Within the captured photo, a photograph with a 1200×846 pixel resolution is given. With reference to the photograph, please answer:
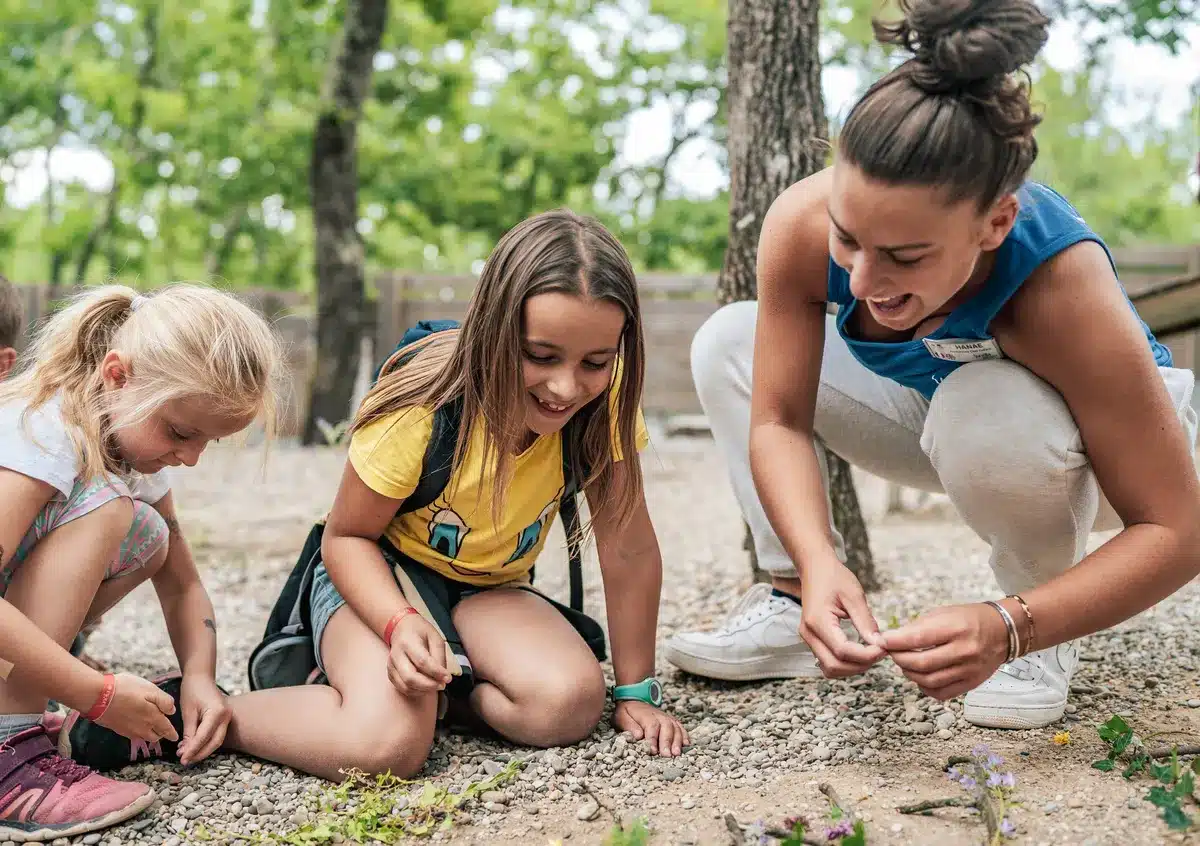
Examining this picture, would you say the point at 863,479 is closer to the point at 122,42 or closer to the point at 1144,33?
the point at 1144,33

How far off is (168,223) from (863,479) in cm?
1108

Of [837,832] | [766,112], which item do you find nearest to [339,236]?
[766,112]

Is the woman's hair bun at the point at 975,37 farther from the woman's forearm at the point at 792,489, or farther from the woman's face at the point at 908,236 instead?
the woman's forearm at the point at 792,489

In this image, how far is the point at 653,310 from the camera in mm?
9078

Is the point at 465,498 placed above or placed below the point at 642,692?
above

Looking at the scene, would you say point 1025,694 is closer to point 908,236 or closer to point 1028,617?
point 1028,617

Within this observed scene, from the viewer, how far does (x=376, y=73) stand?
396 inches

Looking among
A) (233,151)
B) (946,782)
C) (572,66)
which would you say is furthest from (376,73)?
(946,782)

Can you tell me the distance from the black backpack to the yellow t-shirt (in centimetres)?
2

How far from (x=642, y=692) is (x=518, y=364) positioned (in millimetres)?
749

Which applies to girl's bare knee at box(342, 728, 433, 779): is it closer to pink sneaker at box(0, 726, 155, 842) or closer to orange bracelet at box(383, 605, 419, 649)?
orange bracelet at box(383, 605, 419, 649)

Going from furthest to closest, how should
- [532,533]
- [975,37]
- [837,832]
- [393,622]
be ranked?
1. [532,533]
2. [393,622]
3. [837,832]
4. [975,37]

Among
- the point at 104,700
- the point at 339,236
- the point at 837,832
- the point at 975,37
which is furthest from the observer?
the point at 339,236

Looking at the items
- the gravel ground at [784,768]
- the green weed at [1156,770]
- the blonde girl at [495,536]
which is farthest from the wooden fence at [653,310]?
the green weed at [1156,770]
